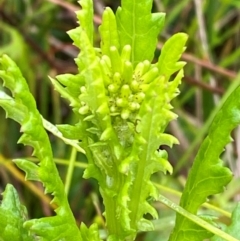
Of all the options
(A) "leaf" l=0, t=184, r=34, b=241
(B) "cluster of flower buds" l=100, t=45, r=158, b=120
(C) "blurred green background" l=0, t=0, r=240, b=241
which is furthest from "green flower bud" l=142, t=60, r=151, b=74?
(C) "blurred green background" l=0, t=0, r=240, b=241

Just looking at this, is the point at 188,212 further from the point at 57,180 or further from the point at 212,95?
the point at 212,95

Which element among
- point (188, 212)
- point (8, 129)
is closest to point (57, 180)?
point (188, 212)

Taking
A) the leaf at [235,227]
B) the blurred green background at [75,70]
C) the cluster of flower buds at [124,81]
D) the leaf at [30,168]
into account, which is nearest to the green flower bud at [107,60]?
the cluster of flower buds at [124,81]

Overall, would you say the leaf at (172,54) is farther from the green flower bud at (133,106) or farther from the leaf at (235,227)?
the leaf at (235,227)

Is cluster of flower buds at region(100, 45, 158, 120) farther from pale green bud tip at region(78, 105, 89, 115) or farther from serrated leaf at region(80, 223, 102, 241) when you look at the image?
serrated leaf at region(80, 223, 102, 241)

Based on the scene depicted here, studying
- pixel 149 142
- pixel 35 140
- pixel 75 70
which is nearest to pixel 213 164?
pixel 149 142

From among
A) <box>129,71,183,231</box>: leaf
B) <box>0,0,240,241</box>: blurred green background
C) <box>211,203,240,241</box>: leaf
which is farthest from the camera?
<box>0,0,240,241</box>: blurred green background
